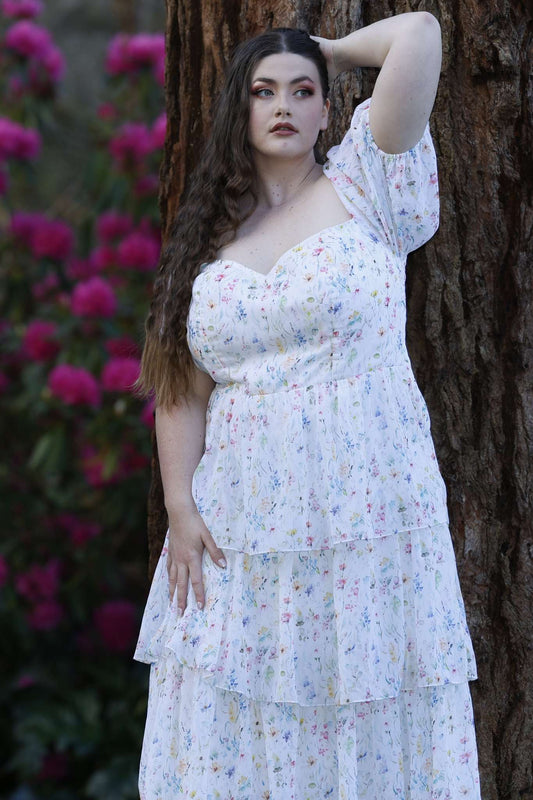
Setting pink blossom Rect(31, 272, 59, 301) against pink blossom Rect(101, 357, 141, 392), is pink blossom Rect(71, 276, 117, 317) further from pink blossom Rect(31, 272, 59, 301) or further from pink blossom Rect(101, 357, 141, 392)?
pink blossom Rect(31, 272, 59, 301)

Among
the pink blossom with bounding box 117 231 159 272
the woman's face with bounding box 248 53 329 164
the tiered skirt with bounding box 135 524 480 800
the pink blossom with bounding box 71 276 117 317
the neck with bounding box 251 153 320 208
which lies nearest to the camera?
the tiered skirt with bounding box 135 524 480 800

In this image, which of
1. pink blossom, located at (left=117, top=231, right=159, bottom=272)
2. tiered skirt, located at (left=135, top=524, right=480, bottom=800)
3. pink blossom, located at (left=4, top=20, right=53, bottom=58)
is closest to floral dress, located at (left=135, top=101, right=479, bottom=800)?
tiered skirt, located at (left=135, top=524, right=480, bottom=800)

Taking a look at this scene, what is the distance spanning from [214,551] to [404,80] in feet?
3.22

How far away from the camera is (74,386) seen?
3.09 metres

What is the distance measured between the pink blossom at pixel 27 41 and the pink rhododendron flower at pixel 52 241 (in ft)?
2.14

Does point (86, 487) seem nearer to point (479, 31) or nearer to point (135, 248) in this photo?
point (135, 248)

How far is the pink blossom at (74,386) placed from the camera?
10.2 ft

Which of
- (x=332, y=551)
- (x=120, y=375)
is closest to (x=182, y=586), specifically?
(x=332, y=551)

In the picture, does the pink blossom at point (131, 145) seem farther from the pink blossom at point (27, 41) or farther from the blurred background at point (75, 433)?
the pink blossom at point (27, 41)

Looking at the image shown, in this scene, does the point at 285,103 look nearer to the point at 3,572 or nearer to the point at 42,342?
the point at 42,342

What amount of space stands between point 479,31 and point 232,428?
3.43ft

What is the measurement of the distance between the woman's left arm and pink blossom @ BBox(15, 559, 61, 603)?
2185mm

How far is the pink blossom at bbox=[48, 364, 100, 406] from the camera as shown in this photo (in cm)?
309

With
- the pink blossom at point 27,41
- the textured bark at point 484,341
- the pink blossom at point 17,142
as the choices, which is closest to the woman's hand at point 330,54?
the textured bark at point 484,341
